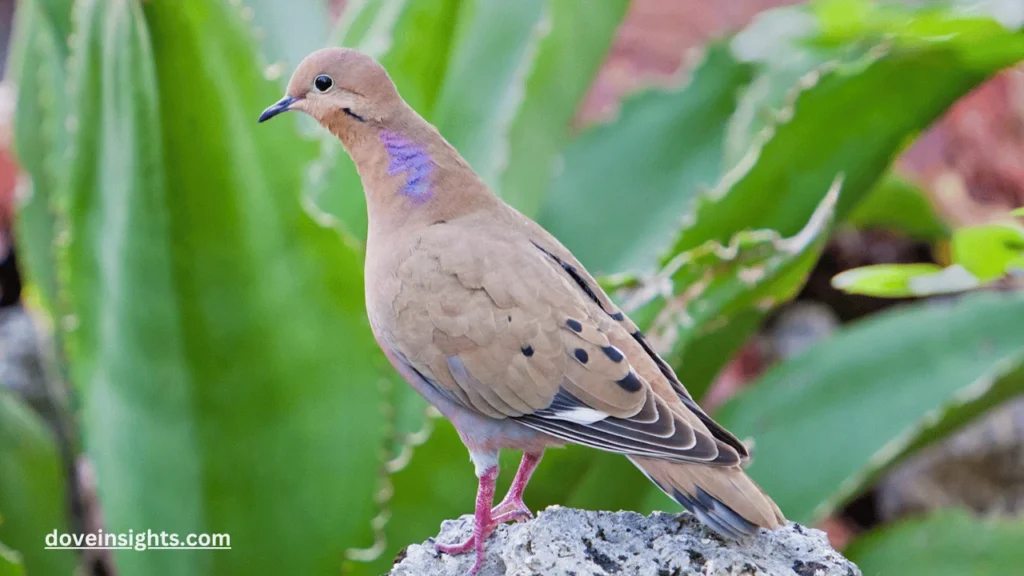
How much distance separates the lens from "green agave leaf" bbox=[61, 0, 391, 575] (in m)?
1.39

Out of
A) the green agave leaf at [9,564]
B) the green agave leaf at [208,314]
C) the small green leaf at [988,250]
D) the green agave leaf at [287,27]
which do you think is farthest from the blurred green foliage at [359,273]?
the small green leaf at [988,250]

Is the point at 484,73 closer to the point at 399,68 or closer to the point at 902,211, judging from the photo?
the point at 399,68

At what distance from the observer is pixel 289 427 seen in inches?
61.1

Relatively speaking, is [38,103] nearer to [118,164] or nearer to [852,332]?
[118,164]

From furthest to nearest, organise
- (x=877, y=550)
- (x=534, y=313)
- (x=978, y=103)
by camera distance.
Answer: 1. (x=978, y=103)
2. (x=877, y=550)
3. (x=534, y=313)

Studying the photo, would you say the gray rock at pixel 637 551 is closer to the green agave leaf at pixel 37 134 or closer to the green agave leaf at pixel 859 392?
the green agave leaf at pixel 859 392

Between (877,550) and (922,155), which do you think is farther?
(922,155)

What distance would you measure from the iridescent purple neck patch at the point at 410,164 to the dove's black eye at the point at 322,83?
0.24ft

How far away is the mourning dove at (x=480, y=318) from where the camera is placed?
1.04 metres

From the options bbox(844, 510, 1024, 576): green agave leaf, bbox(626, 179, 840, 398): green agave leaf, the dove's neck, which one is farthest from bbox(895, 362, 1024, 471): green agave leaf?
the dove's neck

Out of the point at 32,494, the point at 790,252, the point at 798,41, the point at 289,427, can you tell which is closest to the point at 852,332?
the point at 798,41

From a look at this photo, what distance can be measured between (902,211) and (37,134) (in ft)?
7.34

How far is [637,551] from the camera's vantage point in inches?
39.4

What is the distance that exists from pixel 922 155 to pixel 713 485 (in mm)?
3244
